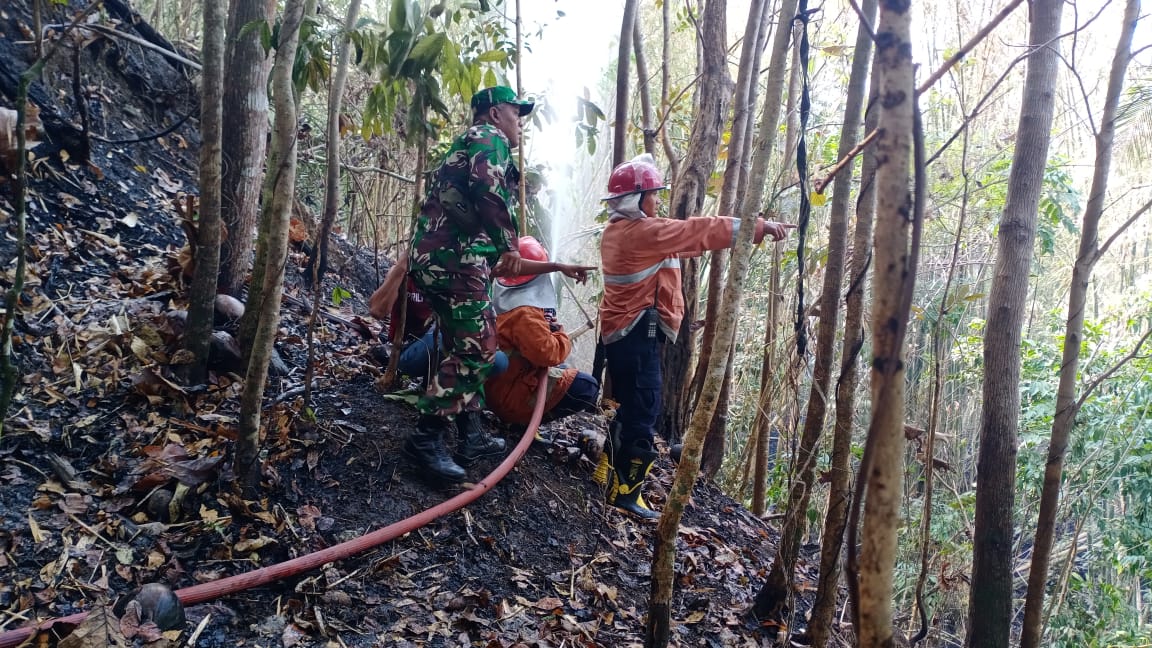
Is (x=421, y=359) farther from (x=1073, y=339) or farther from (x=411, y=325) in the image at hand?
(x=1073, y=339)

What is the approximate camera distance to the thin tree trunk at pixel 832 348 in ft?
9.03

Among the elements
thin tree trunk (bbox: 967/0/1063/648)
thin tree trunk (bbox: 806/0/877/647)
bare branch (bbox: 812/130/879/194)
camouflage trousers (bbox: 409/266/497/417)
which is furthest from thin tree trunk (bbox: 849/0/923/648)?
camouflage trousers (bbox: 409/266/497/417)

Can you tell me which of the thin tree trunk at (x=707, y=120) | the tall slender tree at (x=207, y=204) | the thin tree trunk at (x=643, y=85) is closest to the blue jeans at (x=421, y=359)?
the tall slender tree at (x=207, y=204)

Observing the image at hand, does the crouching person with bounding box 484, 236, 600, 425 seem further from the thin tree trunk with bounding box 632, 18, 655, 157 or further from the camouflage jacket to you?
the thin tree trunk with bounding box 632, 18, 655, 157

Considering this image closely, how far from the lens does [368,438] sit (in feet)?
11.8

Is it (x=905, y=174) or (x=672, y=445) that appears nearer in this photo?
(x=905, y=174)

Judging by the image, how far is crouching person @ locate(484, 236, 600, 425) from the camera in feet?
13.1

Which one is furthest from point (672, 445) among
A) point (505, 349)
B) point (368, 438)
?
point (368, 438)

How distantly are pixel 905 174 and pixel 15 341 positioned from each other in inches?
150

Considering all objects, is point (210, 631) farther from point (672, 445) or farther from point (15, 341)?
point (672, 445)

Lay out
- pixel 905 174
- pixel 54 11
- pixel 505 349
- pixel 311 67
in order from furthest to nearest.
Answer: pixel 54 11
pixel 505 349
pixel 311 67
pixel 905 174

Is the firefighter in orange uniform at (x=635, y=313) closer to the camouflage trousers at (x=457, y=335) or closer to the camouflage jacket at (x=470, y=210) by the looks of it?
the camouflage jacket at (x=470, y=210)

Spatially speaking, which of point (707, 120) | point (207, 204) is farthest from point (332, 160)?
point (707, 120)

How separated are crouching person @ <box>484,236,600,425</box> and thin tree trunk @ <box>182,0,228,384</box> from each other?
151 cm
